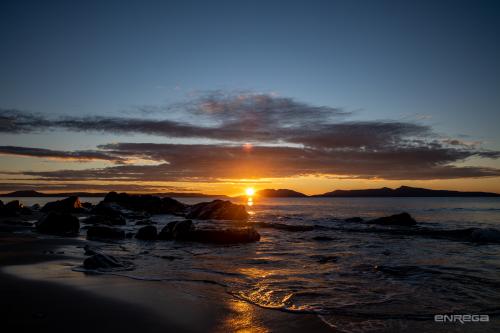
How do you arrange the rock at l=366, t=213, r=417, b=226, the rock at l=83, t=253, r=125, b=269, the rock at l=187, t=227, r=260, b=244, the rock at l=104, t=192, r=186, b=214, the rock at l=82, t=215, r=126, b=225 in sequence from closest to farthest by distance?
1. the rock at l=83, t=253, r=125, b=269
2. the rock at l=187, t=227, r=260, b=244
3. the rock at l=82, t=215, r=126, b=225
4. the rock at l=366, t=213, r=417, b=226
5. the rock at l=104, t=192, r=186, b=214

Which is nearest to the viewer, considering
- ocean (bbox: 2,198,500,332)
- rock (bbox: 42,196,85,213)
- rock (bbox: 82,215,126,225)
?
ocean (bbox: 2,198,500,332)

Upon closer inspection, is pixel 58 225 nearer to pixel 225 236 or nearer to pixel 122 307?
pixel 225 236

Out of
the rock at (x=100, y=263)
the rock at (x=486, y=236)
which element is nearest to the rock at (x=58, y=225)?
the rock at (x=100, y=263)

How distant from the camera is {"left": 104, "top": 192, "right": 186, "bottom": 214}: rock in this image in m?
60.6

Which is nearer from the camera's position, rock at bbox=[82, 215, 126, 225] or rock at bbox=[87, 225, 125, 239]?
rock at bbox=[87, 225, 125, 239]

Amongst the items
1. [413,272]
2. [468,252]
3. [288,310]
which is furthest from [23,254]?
[468,252]

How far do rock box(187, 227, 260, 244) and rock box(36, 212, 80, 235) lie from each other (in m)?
8.78

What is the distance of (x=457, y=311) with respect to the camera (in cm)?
763

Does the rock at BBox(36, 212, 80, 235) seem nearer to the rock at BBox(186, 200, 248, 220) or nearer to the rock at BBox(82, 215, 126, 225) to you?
the rock at BBox(82, 215, 126, 225)

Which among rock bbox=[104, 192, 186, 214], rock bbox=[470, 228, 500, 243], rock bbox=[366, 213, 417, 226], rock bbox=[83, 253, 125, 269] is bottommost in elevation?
rock bbox=[104, 192, 186, 214]

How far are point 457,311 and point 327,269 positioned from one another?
16.6 feet

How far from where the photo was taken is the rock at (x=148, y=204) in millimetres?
60594

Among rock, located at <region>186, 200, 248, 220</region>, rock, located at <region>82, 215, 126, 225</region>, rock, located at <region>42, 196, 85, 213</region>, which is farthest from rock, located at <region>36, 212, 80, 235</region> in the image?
rock, located at <region>42, 196, 85, 213</region>

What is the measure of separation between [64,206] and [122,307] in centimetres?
4553
